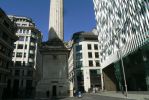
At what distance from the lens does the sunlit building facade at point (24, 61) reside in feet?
220

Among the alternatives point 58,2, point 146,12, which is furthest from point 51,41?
point 146,12

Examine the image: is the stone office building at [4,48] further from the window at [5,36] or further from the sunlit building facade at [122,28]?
the sunlit building facade at [122,28]

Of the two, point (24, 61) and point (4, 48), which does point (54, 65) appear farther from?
point (24, 61)

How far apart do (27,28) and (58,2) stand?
41.9 m

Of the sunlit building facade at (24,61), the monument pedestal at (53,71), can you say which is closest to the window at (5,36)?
the monument pedestal at (53,71)

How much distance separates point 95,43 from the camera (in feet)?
247

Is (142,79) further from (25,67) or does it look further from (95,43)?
(25,67)

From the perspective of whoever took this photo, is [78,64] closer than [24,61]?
No

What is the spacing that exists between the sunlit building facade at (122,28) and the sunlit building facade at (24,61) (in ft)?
107

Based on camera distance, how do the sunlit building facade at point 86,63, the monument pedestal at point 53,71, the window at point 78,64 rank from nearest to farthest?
the monument pedestal at point 53,71
the sunlit building facade at point 86,63
the window at point 78,64

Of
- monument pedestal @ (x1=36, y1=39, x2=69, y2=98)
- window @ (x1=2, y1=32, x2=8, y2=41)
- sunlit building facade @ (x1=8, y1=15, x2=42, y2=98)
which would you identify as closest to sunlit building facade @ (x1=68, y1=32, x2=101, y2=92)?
sunlit building facade @ (x1=8, y1=15, x2=42, y2=98)

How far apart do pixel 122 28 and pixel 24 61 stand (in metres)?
46.7

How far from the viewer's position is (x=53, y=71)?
3494 centimetres

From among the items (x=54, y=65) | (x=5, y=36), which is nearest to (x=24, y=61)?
(x=5, y=36)
